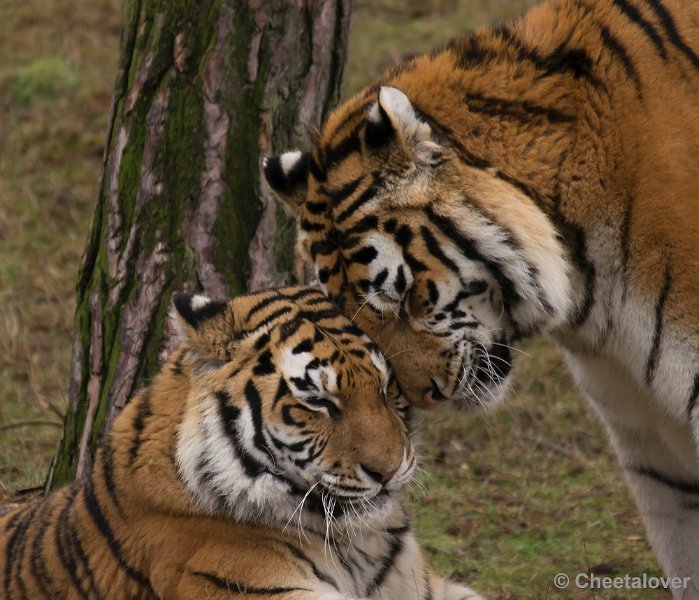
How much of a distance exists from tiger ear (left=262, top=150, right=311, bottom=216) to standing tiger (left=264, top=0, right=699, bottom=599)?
129 mm

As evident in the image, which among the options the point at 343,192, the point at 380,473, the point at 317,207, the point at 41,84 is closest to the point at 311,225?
the point at 317,207

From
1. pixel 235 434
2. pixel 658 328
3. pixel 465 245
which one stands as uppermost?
pixel 465 245

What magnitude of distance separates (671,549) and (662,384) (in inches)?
38.5

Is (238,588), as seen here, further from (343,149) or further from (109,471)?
(343,149)

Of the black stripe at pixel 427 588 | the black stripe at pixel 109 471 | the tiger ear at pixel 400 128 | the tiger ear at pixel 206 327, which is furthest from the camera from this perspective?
the black stripe at pixel 427 588

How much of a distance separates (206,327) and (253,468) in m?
0.42

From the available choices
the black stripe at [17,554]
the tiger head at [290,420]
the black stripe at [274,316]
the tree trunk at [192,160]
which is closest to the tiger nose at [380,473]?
the tiger head at [290,420]

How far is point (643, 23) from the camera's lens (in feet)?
11.9

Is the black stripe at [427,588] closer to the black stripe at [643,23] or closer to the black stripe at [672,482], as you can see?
the black stripe at [672,482]

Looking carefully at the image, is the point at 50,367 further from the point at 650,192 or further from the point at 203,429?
the point at 650,192

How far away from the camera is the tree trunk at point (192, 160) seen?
484cm

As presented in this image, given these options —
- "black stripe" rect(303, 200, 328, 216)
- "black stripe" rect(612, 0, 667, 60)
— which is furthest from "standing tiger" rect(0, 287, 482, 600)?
"black stripe" rect(612, 0, 667, 60)

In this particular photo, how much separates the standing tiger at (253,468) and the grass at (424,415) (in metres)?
0.64

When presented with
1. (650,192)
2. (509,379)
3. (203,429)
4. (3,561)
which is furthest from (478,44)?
(3,561)
